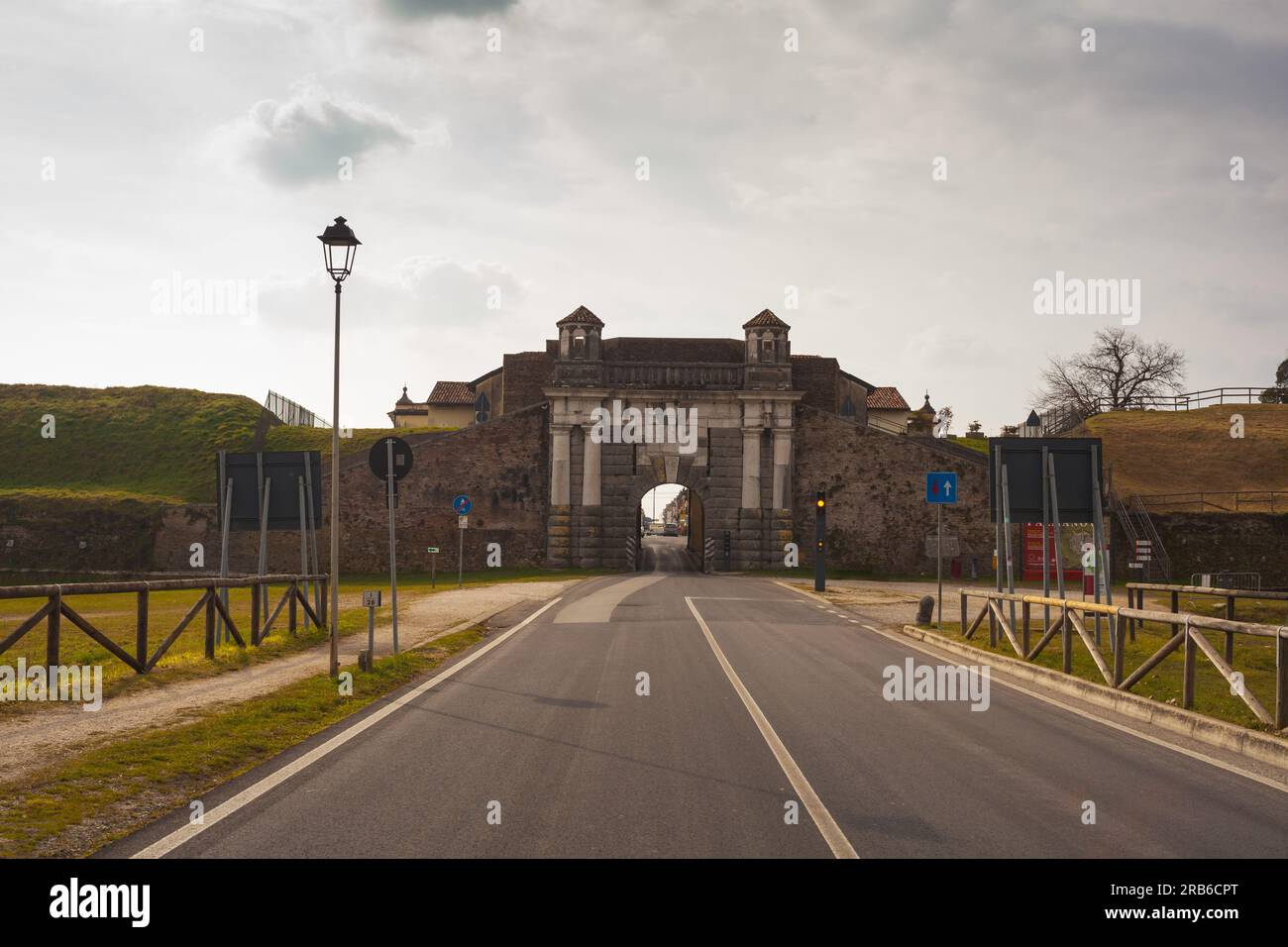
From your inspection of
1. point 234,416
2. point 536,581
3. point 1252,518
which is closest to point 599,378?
point 536,581

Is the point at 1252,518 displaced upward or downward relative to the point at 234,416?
downward

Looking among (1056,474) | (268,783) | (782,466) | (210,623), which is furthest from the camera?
(782,466)

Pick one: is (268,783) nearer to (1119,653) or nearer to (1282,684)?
(1282,684)

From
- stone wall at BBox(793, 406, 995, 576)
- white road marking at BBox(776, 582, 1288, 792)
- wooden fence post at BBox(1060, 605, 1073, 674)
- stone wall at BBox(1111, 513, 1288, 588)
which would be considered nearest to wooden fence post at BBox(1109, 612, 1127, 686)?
white road marking at BBox(776, 582, 1288, 792)

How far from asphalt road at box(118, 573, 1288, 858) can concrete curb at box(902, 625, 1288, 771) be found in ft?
1.95

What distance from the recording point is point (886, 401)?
3127 inches

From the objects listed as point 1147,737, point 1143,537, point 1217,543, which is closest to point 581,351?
point 1143,537

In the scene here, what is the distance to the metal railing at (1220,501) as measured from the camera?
46812 mm

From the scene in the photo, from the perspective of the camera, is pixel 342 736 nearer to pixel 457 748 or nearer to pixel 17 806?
pixel 457 748

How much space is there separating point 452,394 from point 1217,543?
5204 cm

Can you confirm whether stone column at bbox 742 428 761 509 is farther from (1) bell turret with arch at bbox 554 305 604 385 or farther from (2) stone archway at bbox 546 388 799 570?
(1) bell turret with arch at bbox 554 305 604 385

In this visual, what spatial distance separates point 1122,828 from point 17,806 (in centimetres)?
684

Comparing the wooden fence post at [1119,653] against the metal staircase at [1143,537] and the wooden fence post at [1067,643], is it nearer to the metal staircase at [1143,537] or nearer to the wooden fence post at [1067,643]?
the wooden fence post at [1067,643]

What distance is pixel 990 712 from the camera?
11.0 meters
